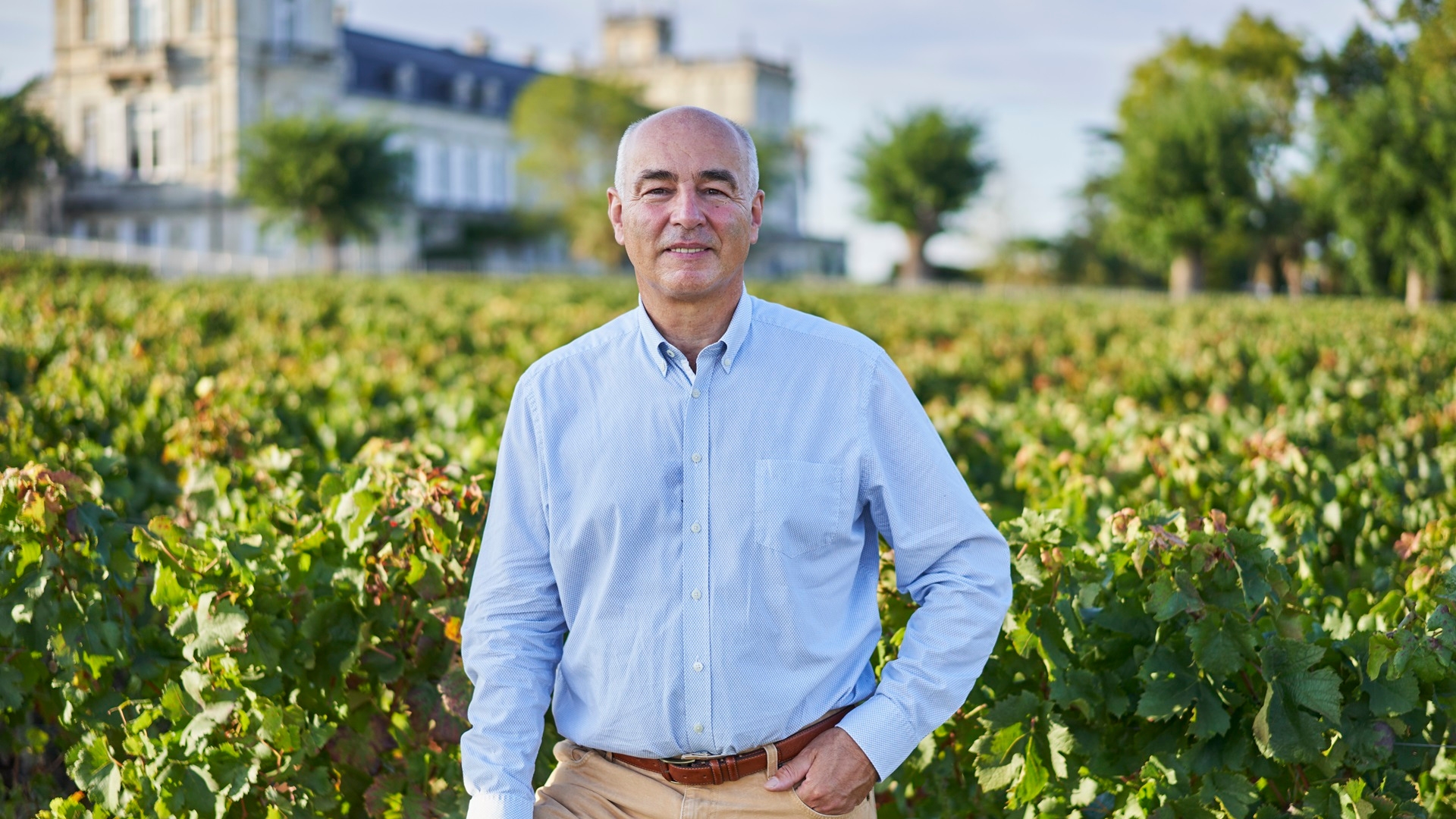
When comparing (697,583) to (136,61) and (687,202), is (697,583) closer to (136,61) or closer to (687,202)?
(687,202)

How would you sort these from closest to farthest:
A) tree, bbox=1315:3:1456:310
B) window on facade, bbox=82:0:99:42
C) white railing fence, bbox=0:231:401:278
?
1. tree, bbox=1315:3:1456:310
2. white railing fence, bbox=0:231:401:278
3. window on facade, bbox=82:0:99:42

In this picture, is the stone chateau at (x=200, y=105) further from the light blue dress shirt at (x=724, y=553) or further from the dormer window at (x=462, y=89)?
the light blue dress shirt at (x=724, y=553)

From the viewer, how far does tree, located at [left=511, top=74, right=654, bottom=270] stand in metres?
67.2

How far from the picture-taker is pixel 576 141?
68.8 metres

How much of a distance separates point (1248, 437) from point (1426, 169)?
30.0 m

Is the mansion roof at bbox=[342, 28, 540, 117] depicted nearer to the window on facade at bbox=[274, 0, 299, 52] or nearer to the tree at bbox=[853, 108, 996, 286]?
the window on facade at bbox=[274, 0, 299, 52]

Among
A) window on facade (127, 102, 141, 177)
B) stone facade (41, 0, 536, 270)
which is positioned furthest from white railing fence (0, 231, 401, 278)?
window on facade (127, 102, 141, 177)

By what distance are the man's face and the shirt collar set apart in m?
0.07

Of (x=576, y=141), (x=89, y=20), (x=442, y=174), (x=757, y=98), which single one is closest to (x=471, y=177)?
(x=442, y=174)

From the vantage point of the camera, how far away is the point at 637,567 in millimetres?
2684

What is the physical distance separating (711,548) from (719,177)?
2.27ft

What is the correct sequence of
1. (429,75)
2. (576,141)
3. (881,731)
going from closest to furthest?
(881,731), (576,141), (429,75)

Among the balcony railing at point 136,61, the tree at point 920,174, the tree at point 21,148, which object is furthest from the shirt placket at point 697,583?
the balcony railing at point 136,61

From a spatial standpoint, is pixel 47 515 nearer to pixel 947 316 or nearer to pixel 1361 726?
pixel 1361 726
